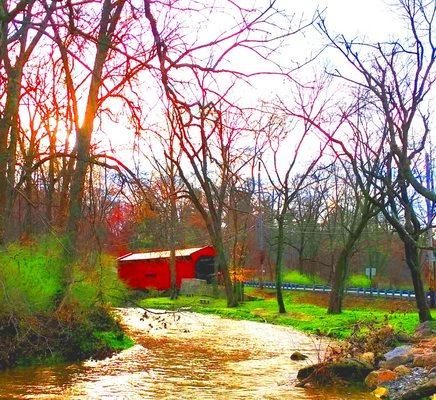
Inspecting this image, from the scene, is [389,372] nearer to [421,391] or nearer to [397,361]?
[397,361]

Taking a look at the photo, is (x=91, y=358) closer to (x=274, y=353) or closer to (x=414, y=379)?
(x=274, y=353)

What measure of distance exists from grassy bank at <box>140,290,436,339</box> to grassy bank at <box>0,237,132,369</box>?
233 centimetres

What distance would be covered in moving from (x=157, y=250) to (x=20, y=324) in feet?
102

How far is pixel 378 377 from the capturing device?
11477 millimetres

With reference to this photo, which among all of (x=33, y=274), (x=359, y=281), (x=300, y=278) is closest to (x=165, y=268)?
(x=300, y=278)

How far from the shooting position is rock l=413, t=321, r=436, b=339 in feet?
54.2

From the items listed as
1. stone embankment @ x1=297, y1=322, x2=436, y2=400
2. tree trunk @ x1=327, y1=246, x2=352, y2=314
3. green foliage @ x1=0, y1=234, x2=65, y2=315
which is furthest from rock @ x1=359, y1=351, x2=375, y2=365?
tree trunk @ x1=327, y1=246, x2=352, y2=314

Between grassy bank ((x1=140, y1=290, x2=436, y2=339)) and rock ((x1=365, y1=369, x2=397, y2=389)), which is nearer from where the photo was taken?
rock ((x1=365, y1=369, x2=397, y2=389))

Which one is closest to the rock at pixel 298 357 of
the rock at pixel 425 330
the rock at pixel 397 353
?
the rock at pixel 397 353

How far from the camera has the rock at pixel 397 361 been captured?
12.3 m

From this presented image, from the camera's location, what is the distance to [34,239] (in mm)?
16641

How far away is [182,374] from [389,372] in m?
4.23

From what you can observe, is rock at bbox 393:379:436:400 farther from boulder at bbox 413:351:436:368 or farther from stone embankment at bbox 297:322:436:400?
boulder at bbox 413:351:436:368

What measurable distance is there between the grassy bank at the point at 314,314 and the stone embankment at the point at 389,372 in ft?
8.75
